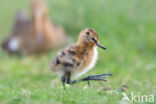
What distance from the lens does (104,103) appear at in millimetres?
3771

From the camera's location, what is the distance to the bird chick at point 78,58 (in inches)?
168

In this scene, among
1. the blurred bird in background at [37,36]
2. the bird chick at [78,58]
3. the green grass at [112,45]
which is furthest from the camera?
the blurred bird in background at [37,36]

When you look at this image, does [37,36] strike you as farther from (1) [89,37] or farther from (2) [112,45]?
(1) [89,37]

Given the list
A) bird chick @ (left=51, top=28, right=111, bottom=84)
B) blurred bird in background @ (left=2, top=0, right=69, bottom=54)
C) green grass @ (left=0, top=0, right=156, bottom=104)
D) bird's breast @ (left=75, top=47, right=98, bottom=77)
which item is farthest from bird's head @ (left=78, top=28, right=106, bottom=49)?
blurred bird in background @ (left=2, top=0, right=69, bottom=54)

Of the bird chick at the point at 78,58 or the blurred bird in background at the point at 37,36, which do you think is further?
the blurred bird in background at the point at 37,36

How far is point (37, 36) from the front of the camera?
9812 mm

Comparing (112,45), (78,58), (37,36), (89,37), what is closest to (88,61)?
(78,58)

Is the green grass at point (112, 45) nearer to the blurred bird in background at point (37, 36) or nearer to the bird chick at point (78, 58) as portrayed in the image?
the blurred bird in background at point (37, 36)

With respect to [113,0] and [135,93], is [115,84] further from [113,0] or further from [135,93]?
[113,0]

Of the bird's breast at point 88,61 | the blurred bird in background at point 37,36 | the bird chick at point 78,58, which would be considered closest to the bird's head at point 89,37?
the bird chick at point 78,58

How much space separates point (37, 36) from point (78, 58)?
18.3 ft

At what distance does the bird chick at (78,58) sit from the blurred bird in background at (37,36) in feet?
17.2

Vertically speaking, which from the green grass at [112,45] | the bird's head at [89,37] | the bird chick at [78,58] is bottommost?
the bird chick at [78,58]

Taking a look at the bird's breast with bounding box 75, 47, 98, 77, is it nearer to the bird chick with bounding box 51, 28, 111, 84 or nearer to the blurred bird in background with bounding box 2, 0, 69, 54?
the bird chick with bounding box 51, 28, 111, 84
